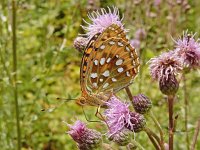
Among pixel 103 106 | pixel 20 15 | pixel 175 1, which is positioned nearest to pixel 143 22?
pixel 175 1

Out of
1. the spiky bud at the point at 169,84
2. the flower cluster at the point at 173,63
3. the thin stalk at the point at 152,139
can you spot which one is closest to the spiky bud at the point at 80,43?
the flower cluster at the point at 173,63

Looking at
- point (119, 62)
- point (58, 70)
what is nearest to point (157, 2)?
point (58, 70)

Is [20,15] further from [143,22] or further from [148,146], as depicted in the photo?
[148,146]

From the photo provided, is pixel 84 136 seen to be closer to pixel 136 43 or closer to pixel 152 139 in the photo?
pixel 152 139

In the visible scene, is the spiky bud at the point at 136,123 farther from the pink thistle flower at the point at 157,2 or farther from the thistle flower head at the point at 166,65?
the pink thistle flower at the point at 157,2

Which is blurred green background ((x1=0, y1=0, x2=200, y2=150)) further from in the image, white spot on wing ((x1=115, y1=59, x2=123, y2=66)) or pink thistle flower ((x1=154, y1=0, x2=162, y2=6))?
white spot on wing ((x1=115, y1=59, x2=123, y2=66))
